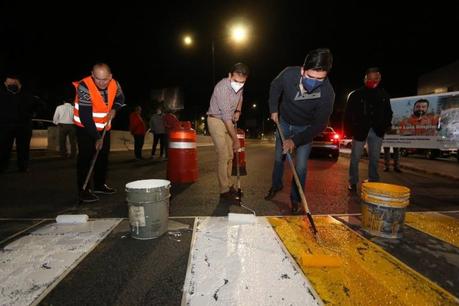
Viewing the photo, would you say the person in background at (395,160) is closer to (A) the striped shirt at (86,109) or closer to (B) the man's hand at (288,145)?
(B) the man's hand at (288,145)

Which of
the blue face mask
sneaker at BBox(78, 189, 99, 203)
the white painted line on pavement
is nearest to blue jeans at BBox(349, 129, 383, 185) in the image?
the blue face mask

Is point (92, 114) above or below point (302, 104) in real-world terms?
below

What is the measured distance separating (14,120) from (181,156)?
158 inches

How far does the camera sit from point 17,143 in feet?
21.6

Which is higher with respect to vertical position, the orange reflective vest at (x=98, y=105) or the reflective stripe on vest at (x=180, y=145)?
the orange reflective vest at (x=98, y=105)

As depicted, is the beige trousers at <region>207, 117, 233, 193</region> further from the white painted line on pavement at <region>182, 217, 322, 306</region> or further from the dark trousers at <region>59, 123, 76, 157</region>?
the dark trousers at <region>59, 123, 76, 157</region>

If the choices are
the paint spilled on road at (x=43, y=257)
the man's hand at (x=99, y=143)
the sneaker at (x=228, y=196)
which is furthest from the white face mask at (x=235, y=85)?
the paint spilled on road at (x=43, y=257)

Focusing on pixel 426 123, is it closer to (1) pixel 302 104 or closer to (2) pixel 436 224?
(2) pixel 436 224

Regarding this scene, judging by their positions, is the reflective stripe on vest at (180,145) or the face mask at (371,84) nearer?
the face mask at (371,84)

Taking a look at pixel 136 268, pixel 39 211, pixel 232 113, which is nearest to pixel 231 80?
pixel 232 113

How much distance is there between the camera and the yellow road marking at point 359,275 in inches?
71.9

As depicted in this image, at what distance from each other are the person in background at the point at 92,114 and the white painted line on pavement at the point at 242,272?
213cm

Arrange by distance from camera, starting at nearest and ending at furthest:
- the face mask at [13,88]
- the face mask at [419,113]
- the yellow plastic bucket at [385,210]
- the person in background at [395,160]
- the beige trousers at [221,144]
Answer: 1. the yellow plastic bucket at [385,210]
2. the beige trousers at [221,144]
3. the face mask at [13,88]
4. the person in background at [395,160]
5. the face mask at [419,113]

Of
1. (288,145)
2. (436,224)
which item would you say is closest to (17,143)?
(288,145)
